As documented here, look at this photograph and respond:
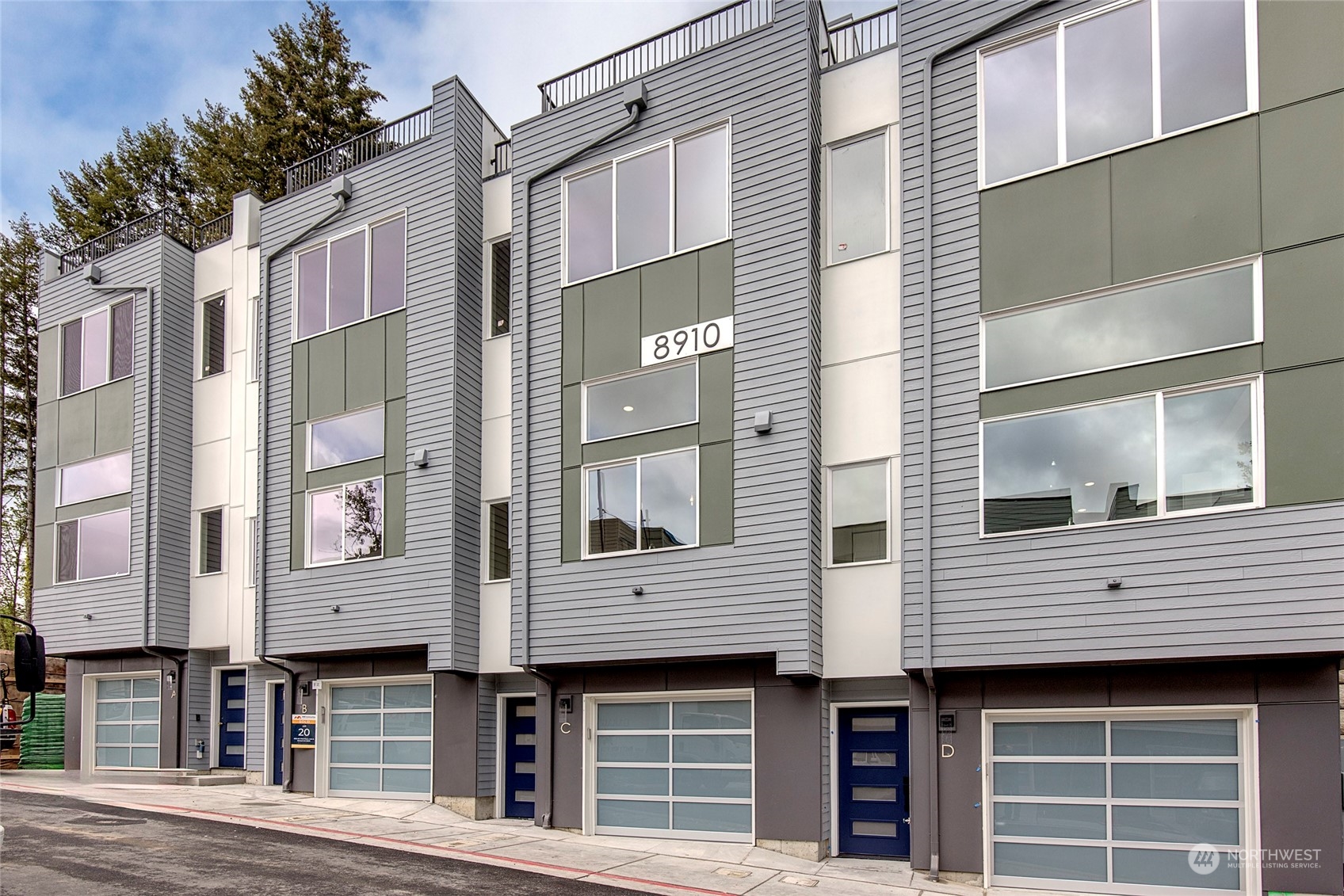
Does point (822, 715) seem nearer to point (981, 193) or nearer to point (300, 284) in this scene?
point (981, 193)

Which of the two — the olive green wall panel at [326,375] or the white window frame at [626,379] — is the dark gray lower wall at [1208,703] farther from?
the olive green wall panel at [326,375]

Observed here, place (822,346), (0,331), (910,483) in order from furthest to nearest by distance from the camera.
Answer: (0,331)
(822,346)
(910,483)

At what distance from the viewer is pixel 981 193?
13.0 metres

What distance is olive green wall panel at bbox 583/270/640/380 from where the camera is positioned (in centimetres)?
1539

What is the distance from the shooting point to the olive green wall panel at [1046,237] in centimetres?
1213

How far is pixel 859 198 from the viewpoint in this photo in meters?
14.4

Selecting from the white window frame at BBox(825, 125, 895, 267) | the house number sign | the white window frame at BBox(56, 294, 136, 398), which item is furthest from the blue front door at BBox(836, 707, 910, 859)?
the white window frame at BBox(56, 294, 136, 398)

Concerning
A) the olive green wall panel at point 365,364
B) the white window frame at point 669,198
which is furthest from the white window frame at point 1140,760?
the olive green wall panel at point 365,364

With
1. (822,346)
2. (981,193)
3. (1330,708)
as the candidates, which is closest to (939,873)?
Answer: (1330,708)

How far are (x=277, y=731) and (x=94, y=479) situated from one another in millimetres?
7477

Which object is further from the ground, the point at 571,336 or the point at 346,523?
the point at 571,336

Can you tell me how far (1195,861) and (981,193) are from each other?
26.9 feet

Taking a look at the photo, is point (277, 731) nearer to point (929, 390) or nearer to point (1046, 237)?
point (929, 390)

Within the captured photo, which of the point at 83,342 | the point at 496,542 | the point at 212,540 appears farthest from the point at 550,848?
the point at 83,342
